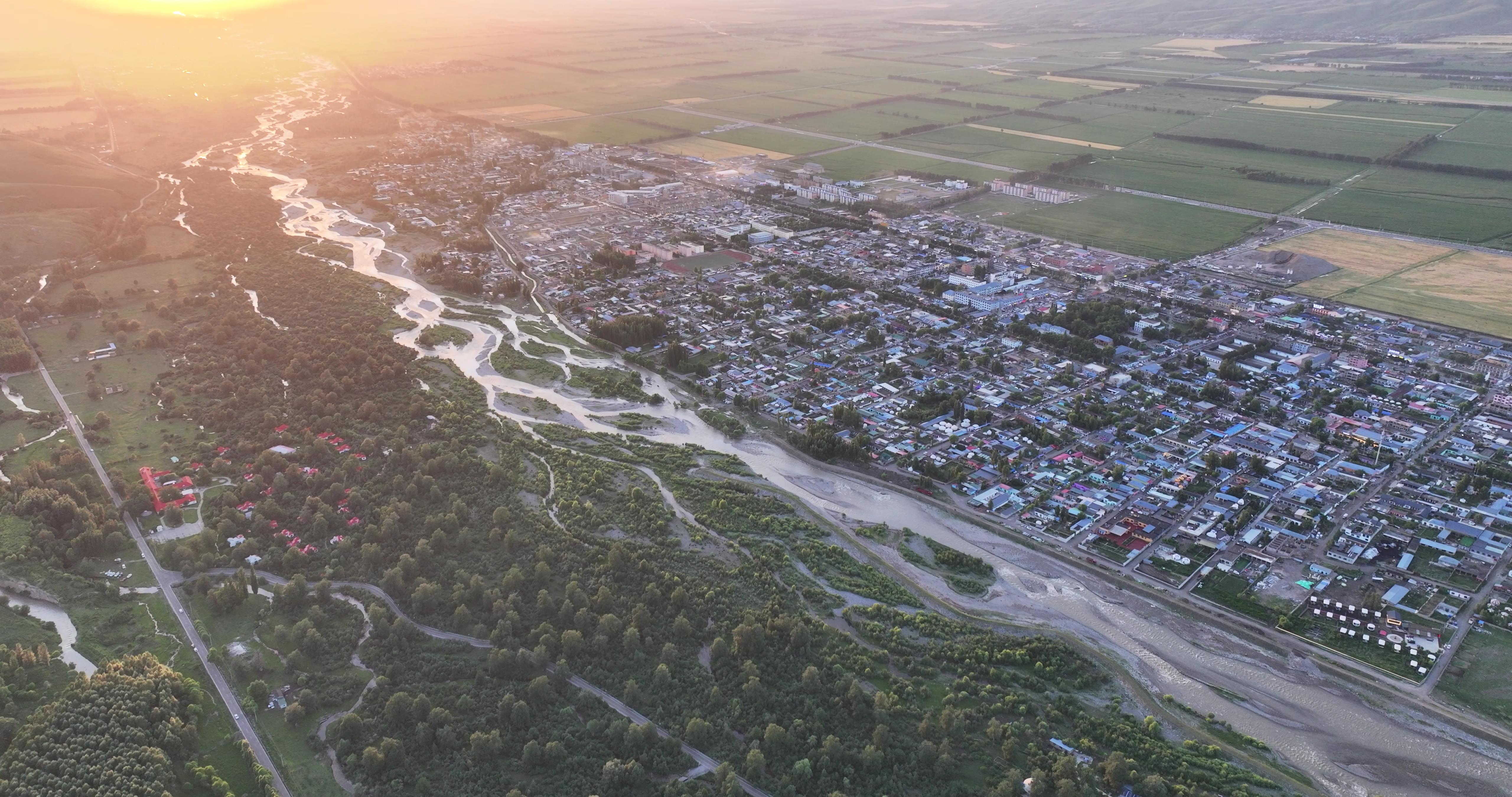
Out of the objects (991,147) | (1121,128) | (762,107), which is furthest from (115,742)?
(762,107)

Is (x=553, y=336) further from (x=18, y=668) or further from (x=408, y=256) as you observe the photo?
(x=18, y=668)

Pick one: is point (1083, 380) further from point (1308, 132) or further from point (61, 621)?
point (1308, 132)

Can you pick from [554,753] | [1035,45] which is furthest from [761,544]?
[1035,45]

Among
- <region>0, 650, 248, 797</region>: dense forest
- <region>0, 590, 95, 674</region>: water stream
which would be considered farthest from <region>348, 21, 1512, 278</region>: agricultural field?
<region>0, 590, 95, 674</region>: water stream

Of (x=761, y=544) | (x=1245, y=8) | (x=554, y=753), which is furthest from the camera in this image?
(x=1245, y=8)

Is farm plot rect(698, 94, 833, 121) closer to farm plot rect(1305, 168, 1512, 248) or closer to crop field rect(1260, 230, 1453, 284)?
farm plot rect(1305, 168, 1512, 248)

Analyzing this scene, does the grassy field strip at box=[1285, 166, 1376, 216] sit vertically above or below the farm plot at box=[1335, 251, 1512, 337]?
above

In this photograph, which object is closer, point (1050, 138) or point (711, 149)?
point (711, 149)
